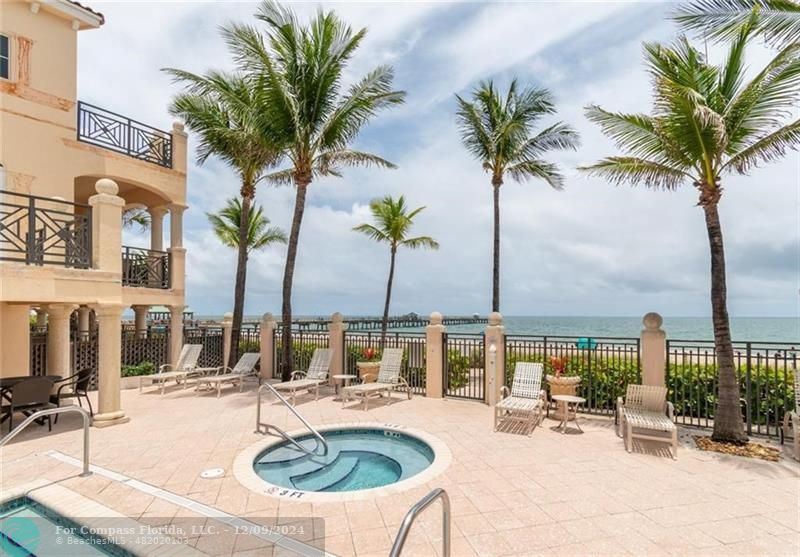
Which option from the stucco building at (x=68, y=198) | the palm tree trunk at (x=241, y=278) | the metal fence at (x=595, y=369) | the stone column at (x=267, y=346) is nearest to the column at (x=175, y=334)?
the stucco building at (x=68, y=198)

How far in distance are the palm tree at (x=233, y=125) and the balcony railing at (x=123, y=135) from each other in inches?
50.2

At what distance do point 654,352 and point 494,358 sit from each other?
11.1 ft

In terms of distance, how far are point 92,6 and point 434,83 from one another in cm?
1010

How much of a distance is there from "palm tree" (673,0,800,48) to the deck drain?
33.1ft

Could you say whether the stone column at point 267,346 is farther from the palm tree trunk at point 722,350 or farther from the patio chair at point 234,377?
the palm tree trunk at point 722,350

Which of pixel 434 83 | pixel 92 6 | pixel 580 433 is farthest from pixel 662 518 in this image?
pixel 92 6

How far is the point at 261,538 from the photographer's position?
A: 13.6ft

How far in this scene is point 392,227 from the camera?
21531 millimetres

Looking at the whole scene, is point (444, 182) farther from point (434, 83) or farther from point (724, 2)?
point (724, 2)

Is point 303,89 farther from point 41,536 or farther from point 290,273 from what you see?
point 41,536

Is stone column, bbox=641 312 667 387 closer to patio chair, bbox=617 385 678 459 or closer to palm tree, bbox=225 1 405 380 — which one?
patio chair, bbox=617 385 678 459

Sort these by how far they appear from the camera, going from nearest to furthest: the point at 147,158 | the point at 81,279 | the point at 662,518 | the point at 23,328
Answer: the point at 662,518 < the point at 81,279 < the point at 23,328 < the point at 147,158

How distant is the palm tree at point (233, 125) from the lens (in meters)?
12.8

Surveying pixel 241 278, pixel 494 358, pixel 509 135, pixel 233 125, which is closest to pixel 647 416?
pixel 494 358
